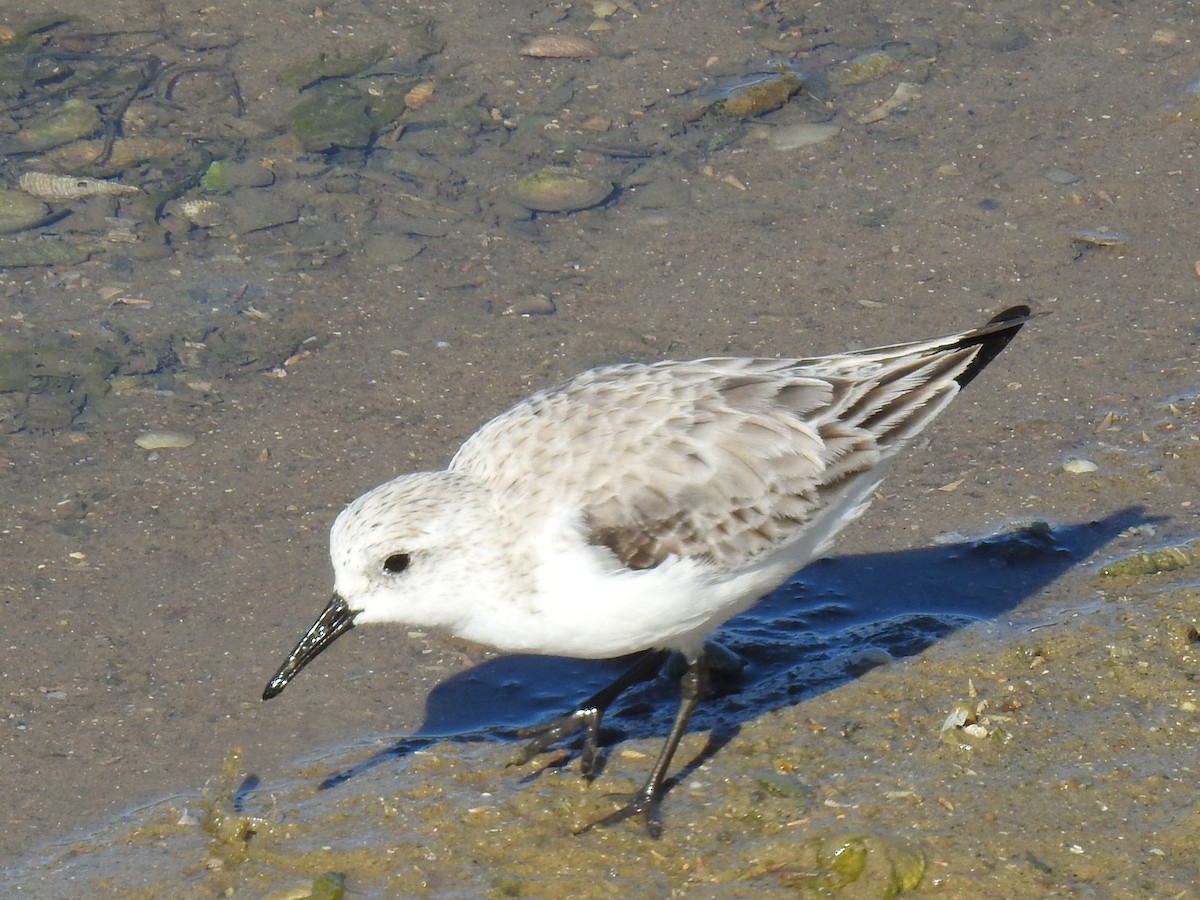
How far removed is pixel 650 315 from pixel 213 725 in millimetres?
3383

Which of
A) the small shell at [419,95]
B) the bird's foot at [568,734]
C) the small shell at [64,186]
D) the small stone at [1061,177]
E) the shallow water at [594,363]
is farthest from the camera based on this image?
the small shell at [419,95]

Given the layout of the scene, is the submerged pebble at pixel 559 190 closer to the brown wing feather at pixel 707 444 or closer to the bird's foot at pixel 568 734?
the brown wing feather at pixel 707 444

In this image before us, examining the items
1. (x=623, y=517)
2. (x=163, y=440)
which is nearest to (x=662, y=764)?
(x=623, y=517)

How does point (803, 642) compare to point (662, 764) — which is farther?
point (803, 642)

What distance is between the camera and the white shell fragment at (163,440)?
6.77 m

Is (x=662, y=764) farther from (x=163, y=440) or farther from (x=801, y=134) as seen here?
(x=801, y=134)

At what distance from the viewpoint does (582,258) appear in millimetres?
8055

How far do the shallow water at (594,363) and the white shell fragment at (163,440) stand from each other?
0.06 metres

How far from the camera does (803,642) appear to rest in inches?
221

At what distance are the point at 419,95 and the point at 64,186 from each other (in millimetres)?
2304

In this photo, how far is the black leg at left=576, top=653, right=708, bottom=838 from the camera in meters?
4.68

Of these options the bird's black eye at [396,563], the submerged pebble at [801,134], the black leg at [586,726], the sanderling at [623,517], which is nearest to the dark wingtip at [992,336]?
the sanderling at [623,517]

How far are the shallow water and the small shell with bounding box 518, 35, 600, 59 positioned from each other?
11 cm

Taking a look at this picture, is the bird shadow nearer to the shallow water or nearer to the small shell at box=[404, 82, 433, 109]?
the shallow water
